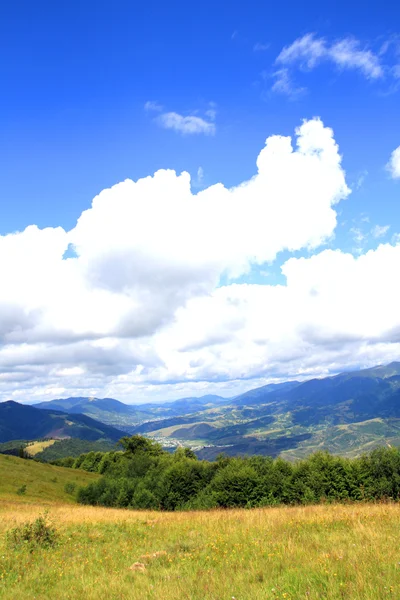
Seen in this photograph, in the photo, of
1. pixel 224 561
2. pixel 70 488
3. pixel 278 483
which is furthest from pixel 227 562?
pixel 70 488

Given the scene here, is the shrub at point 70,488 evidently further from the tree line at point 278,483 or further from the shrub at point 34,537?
the shrub at point 34,537

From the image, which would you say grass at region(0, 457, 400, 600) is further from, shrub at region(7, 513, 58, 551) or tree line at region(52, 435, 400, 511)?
tree line at region(52, 435, 400, 511)

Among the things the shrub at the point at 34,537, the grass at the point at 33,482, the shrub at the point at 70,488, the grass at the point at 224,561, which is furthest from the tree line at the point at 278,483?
the shrub at the point at 70,488

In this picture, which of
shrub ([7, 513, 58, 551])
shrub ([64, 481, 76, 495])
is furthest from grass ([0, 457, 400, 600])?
shrub ([64, 481, 76, 495])

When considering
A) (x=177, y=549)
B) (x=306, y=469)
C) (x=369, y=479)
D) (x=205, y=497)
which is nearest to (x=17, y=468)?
(x=205, y=497)

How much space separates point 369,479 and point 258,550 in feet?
123

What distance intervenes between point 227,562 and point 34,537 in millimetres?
9879

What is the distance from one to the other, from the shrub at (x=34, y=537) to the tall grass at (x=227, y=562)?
14.0 inches

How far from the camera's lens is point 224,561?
1008 cm

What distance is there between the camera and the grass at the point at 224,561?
7711 millimetres

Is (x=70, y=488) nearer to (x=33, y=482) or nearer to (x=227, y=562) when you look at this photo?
(x=33, y=482)

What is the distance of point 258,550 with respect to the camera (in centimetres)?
1075

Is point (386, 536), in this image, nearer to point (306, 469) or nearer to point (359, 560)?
point (359, 560)

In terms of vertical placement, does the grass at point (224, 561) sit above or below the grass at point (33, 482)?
above
